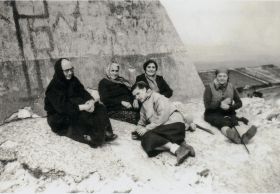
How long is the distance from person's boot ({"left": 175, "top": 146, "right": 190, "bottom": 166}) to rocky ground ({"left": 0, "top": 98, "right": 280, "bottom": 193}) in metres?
0.08

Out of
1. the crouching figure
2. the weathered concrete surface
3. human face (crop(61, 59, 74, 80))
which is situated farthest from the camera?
the weathered concrete surface

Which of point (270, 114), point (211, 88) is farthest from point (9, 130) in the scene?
point (270, 114)

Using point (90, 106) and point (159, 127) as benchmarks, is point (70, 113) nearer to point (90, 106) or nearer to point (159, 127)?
point (90, 106)

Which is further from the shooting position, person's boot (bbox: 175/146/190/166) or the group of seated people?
the group of seated people

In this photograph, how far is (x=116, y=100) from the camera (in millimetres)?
5500

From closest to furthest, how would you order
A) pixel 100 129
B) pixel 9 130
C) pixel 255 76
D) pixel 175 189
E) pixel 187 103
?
pixel 175 189 < pixel 100 129 < pixel 9 130 < pixel 187 103 < pixel 255 76

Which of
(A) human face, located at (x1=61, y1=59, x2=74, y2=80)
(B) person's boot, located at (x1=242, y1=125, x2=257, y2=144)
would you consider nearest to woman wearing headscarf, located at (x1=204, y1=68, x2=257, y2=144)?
(B) person's boot, located at (x1=242, y1=125, x2=257, y2=144)

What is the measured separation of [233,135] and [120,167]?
6.01 ft

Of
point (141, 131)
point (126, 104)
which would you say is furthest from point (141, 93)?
point (126, 104)

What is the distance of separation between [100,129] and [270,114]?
3269mm

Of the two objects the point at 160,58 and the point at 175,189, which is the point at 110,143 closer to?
the point at 175,189

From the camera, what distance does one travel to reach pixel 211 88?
5.56 metres

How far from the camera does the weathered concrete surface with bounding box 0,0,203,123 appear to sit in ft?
19.4

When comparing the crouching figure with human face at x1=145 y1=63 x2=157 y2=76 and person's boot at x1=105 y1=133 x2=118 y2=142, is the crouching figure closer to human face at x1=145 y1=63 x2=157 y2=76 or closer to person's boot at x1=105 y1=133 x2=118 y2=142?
person's boot at x1=105 y1=133 x2=118 y2=142
